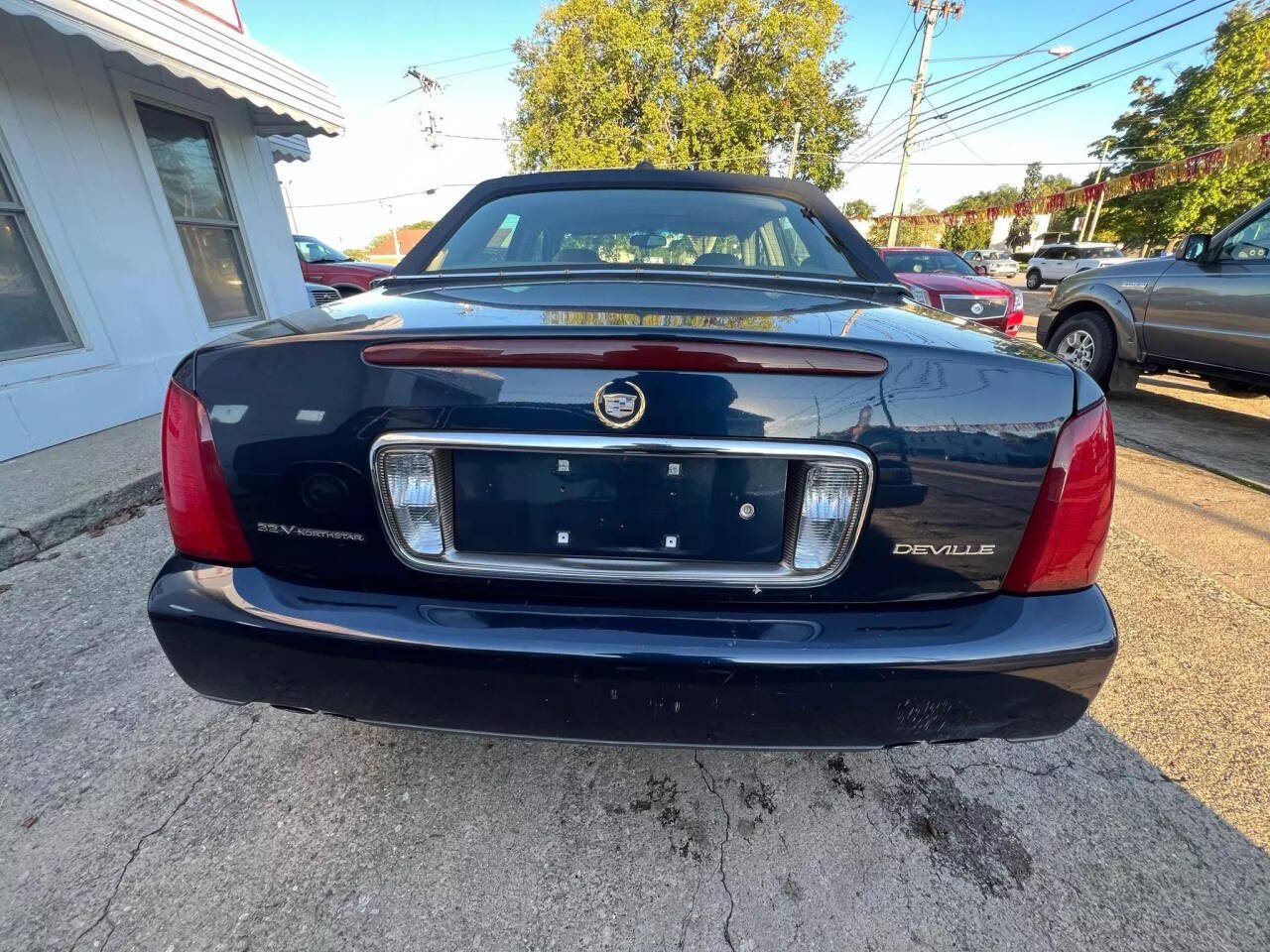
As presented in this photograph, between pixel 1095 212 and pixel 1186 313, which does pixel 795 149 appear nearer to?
A: pixel 1186 313

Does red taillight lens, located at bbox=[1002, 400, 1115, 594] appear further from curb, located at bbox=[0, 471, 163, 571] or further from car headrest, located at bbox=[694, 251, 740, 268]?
curb, located at bbox=[0, 471, 163, 571]

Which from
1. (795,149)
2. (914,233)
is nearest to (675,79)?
(795,149)

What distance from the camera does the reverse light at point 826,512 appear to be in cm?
110

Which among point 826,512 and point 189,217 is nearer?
point 826,512

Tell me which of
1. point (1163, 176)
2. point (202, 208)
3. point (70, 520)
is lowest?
point (70, 520)

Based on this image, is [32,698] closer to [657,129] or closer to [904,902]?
[904,902]

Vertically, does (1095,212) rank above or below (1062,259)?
above

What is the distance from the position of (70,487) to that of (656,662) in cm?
389

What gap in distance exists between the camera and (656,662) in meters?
1.11

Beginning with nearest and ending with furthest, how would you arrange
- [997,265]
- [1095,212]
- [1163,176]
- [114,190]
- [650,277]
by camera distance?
1. [650,277]
2. [114,190]
3. [1163,176]
4. [997,265]
5. [1095,212]

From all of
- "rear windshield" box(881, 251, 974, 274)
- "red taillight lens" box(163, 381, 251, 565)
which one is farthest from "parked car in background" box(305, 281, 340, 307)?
"rear windshield" box(881, 251, 974, 274)

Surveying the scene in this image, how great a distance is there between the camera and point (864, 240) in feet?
6.75

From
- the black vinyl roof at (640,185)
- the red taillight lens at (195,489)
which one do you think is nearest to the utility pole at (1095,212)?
the black vinyl roof at (640,185)

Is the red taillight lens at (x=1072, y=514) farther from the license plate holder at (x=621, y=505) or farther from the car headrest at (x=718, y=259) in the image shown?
the car headrest at (x=718, y=259)
